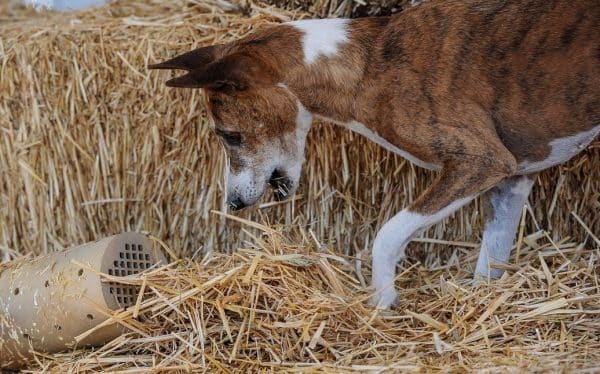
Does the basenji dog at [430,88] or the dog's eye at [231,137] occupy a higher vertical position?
the basenji dog at [430,88]

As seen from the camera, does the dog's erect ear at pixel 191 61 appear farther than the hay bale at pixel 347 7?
No

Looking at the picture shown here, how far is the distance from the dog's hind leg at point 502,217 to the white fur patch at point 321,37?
3.16ft

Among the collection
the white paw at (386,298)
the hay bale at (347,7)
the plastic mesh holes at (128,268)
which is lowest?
the white paw at (386,298)

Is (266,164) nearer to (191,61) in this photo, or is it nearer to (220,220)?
(191,61)

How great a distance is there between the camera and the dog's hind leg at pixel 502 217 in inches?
149

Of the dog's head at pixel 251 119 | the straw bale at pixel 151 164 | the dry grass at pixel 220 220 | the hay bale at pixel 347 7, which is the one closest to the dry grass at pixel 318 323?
the dry grass at pixel 220 220

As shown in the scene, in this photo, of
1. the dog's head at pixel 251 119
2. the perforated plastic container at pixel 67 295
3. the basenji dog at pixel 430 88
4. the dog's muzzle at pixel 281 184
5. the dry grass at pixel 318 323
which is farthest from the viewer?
the dog's muzzle at pixel 281 184

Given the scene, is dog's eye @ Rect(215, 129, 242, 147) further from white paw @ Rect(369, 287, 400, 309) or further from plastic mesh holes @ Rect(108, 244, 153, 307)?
white paw @ Rect(369, 287, 400, 309)

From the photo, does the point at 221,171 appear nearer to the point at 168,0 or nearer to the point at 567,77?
the point at 168,0

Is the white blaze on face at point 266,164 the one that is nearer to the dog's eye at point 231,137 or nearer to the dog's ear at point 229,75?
the dog's eye at point 231,137

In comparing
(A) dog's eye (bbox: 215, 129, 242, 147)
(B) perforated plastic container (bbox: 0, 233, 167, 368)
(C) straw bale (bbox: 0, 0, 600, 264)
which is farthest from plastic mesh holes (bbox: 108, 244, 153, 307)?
(C) straw bale (bbox: 0, 0, 600, 264)

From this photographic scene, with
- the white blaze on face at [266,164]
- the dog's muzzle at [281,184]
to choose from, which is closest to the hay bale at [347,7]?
the white blaze on face at [266,164]

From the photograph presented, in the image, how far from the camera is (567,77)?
3408 millimetres

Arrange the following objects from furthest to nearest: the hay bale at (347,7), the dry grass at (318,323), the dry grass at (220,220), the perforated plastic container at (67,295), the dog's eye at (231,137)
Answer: the hay bale at (347,7), the dog's eye at (231,137), the perforated plastic container at (67,295), the dry grass at (220,220), the dry grass at (318,323)
